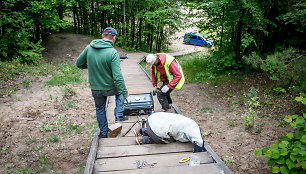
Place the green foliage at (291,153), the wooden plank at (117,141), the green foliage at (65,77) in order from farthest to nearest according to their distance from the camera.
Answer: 1. the green foliage at (65,77)
2. the wooden plank at (117,141)
3. the green foliage at (291,153)

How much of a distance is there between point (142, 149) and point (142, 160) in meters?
0.29

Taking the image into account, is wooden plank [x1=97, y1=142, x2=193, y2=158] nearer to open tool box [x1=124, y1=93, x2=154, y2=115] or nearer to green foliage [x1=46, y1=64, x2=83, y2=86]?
open tool box [x1=124, y1=93, x2=154, y2=115]

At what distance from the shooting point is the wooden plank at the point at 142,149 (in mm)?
3295

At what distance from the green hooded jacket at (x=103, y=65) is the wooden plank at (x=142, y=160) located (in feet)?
3.97

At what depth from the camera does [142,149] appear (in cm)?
341

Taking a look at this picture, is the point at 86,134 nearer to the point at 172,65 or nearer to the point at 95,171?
the point at 95,171

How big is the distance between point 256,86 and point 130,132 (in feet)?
17.3

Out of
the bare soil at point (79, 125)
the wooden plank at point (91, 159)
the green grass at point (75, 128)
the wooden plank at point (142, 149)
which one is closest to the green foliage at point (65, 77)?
the bare soil at point (79, 125)

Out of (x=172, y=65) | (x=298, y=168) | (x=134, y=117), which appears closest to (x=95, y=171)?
(x=134, y=117)

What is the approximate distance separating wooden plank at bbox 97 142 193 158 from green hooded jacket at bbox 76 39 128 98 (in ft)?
3.34

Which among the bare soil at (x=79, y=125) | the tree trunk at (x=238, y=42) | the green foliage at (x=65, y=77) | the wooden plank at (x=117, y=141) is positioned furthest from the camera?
the green foliage at (x=65, y=77)

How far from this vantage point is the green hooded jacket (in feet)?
11.5

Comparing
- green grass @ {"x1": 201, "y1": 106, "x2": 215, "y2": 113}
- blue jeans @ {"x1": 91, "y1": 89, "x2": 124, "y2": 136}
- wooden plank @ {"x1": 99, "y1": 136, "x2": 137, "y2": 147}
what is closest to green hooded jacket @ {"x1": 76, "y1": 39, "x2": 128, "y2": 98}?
blue jeans @ {"x1": 91, "y1": 89, "x2": 124, "y2": 136}

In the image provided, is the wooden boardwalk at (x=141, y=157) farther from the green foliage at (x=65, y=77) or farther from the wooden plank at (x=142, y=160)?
the green foliage at (x=65, y=77)
